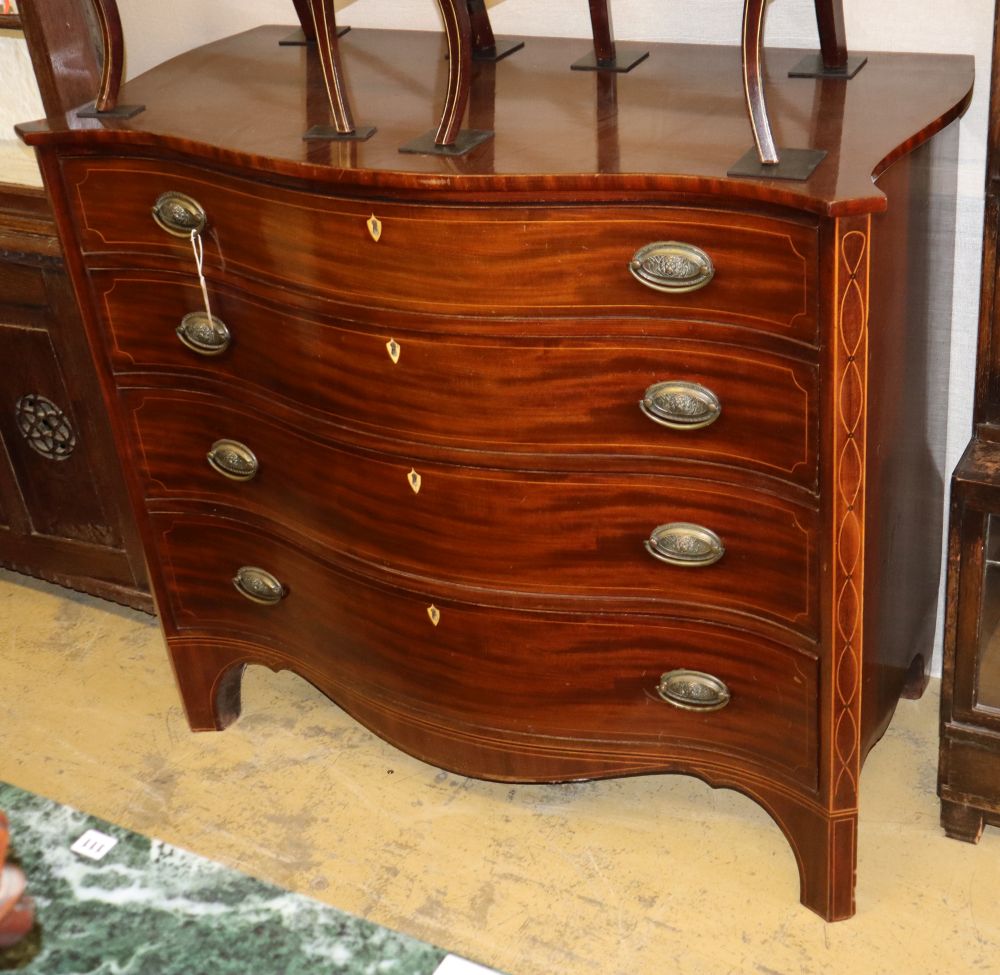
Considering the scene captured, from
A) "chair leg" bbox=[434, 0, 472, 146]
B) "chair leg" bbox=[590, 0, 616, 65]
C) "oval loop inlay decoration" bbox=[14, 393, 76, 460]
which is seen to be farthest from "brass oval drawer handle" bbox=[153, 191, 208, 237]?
"oval loop inlay decoration" bbox=[14, 393, 76, 460]

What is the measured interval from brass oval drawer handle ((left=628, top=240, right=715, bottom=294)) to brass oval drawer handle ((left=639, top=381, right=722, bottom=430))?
5.3 inches

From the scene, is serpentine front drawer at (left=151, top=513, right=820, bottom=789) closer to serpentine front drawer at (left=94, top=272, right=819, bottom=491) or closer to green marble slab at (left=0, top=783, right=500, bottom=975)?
serpentine front drawer at (left=94, top=272, right=819, bottom=491)

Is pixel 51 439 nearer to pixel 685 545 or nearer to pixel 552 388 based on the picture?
pixel 552 388

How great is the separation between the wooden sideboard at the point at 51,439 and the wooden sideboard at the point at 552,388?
1.19 feet

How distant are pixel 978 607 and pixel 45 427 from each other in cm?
175

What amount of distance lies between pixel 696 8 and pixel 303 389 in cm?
87

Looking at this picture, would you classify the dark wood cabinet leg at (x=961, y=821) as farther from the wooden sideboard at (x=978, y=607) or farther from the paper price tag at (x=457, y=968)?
the paper price tag at (x=457, y=968)

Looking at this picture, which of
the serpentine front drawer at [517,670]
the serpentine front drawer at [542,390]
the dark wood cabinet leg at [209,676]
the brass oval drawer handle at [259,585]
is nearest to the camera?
the serpentine front drawer at [542,390]

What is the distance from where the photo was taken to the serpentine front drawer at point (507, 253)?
5.25ft

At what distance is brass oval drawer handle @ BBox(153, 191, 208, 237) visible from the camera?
193 cm

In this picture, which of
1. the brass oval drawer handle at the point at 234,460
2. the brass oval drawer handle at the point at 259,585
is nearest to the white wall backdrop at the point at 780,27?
the brass oval drawer handle at the point at 234,460

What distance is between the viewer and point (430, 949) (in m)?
1.46

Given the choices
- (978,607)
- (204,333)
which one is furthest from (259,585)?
(978,607)

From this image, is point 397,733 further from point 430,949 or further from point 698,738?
point 430,949
